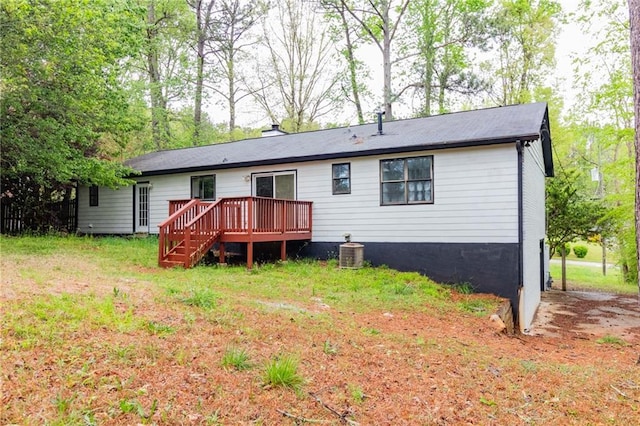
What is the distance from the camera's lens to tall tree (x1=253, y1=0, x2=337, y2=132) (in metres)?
23.3

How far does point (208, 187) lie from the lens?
12.8 metres

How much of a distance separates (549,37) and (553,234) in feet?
36.7

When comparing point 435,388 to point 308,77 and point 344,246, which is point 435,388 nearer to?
point 344,246

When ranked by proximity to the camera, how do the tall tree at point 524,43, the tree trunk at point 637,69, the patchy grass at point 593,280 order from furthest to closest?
the tall tree at point 524,43, the patchy grass at point 593,280, the tree trunk at point 637,69

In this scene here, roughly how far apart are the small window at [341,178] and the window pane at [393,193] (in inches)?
38.7

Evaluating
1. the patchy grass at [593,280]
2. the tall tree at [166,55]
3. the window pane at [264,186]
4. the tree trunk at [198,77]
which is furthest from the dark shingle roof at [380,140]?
the tree trunk at [198,77]

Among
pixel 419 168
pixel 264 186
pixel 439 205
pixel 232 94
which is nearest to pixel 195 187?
pixel 264 186

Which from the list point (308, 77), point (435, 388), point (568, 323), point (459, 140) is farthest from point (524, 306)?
point (308, 77)

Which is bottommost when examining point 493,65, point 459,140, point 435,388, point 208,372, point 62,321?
point 435,388

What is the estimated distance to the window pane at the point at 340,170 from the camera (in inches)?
424

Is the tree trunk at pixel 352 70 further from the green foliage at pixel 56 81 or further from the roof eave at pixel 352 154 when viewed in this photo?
the green foliage at pixel 56 81

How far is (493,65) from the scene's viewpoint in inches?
851

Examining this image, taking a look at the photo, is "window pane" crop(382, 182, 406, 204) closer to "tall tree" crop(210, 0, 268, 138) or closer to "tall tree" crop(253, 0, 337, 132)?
"tall tree" crop(253, 0, 337, 132)

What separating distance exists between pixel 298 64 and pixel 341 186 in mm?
14832
